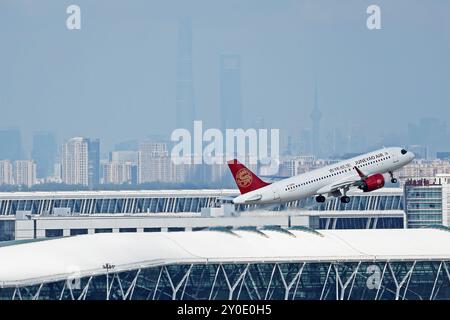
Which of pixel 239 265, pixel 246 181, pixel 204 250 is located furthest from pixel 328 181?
pixel 239 265

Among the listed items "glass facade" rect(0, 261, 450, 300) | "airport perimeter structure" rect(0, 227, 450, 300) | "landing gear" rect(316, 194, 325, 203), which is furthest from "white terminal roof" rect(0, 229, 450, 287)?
"landing gear" rect(316, 194, 325, 203)

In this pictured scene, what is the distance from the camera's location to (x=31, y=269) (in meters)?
87.1

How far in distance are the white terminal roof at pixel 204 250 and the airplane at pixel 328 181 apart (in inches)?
121

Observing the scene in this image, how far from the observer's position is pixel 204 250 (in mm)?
106750

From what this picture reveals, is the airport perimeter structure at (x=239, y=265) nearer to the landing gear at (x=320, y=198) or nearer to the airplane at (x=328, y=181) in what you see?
the landing gear at (x=320, y=198)

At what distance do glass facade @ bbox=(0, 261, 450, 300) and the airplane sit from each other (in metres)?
9.64

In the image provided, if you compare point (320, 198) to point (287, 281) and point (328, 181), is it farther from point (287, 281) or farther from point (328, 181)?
point (287, 281)

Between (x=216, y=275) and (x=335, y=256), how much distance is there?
11.7 meters

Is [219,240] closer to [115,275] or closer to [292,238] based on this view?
[292,238]

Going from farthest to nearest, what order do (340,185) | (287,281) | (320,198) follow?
(340,185) < (320,198) < (287,281)

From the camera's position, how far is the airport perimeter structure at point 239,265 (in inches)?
3521

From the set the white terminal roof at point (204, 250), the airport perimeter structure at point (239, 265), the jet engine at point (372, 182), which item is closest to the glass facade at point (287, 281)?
the airport perimeter structure at point (239, 265)

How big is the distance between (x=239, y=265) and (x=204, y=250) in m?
3.94
